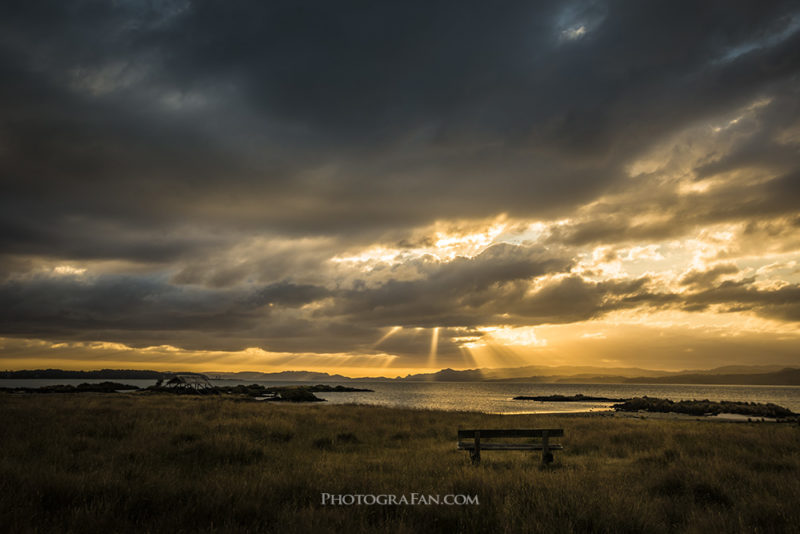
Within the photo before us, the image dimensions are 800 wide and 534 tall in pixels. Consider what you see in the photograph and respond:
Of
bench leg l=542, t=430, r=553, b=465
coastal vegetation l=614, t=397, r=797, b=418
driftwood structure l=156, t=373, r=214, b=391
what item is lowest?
coastal vegetation l=614, t=397, r=797, b=418

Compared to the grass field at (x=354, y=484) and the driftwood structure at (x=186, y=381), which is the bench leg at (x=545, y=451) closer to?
the grass field at (x=354, y=484)

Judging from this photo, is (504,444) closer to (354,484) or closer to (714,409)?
(354,484)

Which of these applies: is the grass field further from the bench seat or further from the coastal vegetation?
the coastal vegetation

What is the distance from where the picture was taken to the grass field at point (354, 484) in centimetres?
643

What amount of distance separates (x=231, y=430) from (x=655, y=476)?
14460mm

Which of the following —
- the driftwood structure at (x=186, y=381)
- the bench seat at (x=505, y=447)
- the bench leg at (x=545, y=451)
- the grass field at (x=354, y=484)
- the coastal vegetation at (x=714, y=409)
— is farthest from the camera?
the driftwood structure at (x=186, y=381)

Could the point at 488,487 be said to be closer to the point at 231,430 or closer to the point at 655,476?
the point at 655,476

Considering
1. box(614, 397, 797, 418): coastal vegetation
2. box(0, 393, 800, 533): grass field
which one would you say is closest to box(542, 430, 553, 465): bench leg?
box(0, 393, 800, 533): grass field

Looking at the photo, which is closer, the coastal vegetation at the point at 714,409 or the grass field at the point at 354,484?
the grass field at the point at 354,484

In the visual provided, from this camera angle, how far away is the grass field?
6430 millimetres

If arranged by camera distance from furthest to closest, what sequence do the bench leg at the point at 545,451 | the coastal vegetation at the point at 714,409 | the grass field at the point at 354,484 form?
the coastal vegetation at the point at 714,409 → the bench leg at the point at 545,451 → the grass field at the point at 354,484

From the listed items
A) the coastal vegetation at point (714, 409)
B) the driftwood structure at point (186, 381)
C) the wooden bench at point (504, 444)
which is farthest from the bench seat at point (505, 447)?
the driftwood structure at point (186, 381)

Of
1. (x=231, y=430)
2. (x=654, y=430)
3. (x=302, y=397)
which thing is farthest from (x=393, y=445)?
(x=302, y=397)

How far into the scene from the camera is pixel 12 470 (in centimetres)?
816
